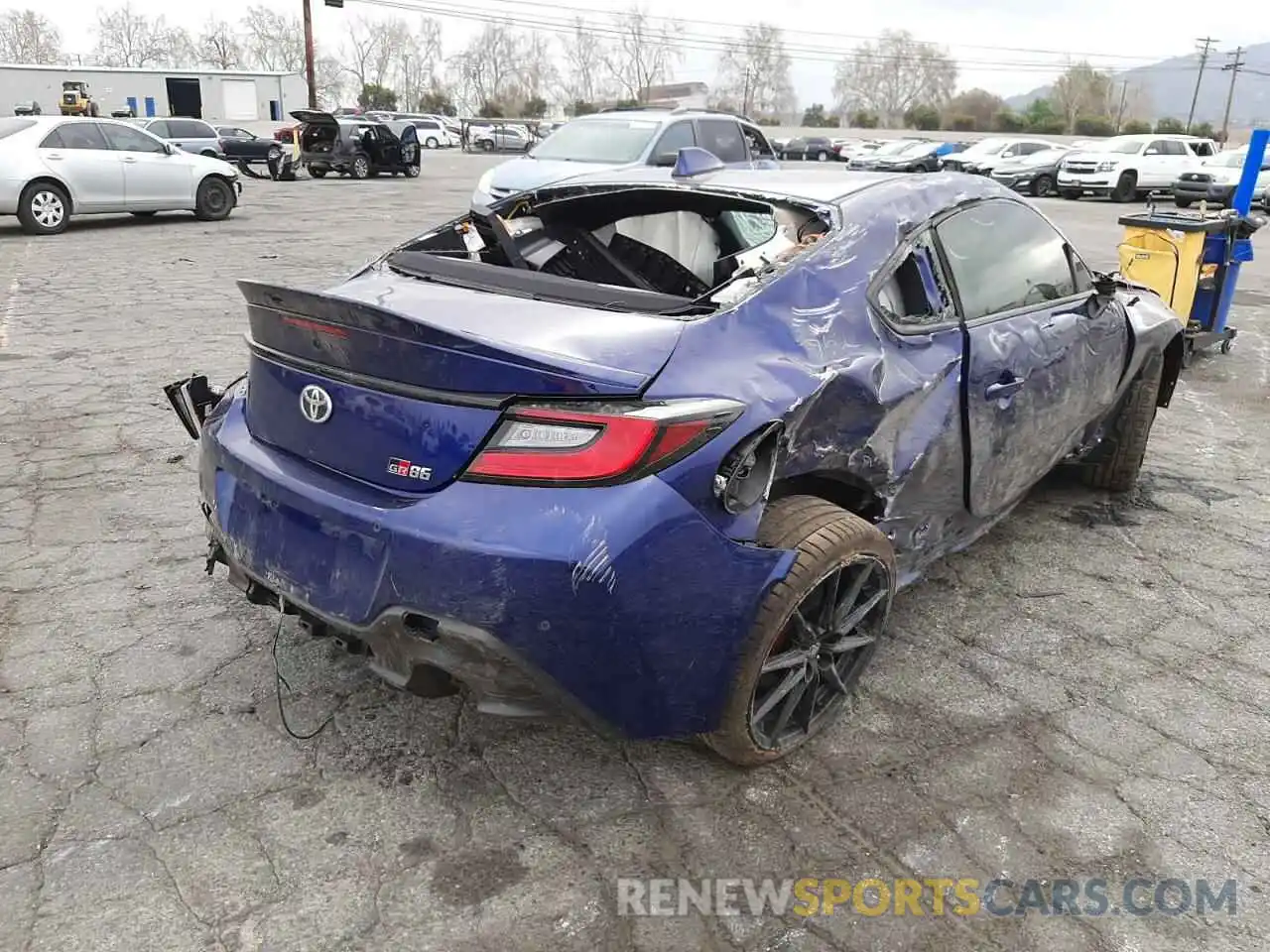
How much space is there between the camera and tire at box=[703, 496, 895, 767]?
236 centimetres

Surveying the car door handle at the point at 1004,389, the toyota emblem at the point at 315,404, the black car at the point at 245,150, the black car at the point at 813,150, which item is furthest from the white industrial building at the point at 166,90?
the car door handle at the point at 1004,389

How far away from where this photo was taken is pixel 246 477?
2533mm

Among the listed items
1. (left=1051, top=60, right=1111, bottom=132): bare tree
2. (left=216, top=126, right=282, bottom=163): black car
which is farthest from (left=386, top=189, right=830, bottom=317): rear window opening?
(left=1051, top=60, right=1111, bottom=132): bare tree

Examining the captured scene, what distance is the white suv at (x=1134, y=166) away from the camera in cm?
2462

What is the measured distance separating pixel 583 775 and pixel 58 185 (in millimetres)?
13599

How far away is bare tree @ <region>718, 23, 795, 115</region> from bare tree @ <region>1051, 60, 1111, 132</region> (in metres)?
30.7

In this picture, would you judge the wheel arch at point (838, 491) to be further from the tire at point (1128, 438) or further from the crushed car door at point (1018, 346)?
the tire at point (1128, 438)

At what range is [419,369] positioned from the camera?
7.38 feet

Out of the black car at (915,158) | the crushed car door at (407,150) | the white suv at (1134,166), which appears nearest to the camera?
the white suv at (1134,166)

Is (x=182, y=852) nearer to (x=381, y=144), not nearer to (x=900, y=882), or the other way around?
(x=900, y=882)

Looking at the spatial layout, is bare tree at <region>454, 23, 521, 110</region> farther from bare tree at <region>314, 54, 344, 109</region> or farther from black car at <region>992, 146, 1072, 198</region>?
black car at <region>992, 146, 1072, 198</region>

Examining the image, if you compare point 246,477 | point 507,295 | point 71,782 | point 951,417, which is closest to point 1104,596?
point 951,417

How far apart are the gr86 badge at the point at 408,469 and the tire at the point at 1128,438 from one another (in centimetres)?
354

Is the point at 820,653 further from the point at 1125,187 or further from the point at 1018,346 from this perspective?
the point at 1125,187
